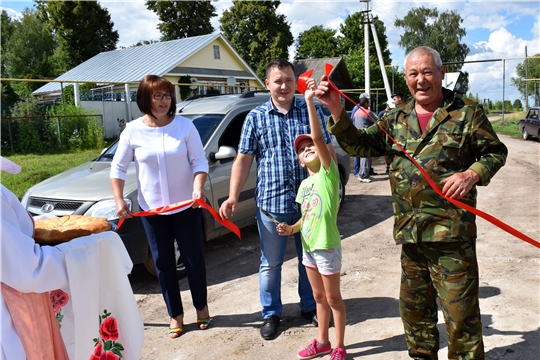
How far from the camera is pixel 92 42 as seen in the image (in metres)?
49.1

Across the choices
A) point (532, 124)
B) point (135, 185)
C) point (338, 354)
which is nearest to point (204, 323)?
→ point (338, 354)

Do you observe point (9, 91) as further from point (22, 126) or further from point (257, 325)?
point (257, 325)

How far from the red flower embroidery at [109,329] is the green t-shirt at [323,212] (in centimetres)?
144

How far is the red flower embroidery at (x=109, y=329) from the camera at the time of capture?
2518 mm

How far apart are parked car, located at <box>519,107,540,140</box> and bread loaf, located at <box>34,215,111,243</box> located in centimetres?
2323

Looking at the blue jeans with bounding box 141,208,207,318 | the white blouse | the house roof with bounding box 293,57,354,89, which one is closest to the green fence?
the white blouse

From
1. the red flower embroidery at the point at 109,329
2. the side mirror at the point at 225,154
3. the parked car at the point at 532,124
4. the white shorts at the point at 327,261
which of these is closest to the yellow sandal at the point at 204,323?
the white shorts at the point at 327,261

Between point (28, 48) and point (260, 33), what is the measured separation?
31.1 metres

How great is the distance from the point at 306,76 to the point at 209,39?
100 feet

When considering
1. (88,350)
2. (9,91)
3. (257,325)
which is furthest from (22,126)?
(88,350)

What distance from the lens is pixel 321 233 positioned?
3.38 m

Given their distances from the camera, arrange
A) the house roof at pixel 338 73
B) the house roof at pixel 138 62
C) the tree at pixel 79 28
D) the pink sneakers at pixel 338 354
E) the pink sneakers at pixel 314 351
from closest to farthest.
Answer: the pink sneakers at pixel 338 354, the pink sneakers at pixel 314 351, the house roof at pixel 138 62, the house roof at pixel 338 73, the tree at pixel 79 28

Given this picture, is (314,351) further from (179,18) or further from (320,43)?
(320,43)

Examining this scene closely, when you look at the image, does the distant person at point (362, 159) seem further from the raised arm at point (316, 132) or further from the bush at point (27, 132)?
the bush at point (27, 132)
